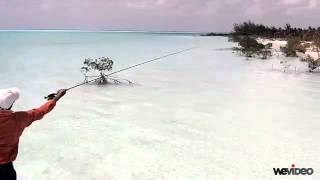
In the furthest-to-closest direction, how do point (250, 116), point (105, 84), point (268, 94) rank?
point (105, 84) → point (268, 94) → point (250, 116)

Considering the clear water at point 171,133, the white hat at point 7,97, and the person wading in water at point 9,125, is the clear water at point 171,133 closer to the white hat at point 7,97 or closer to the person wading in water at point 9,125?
the person wading in water at point 9,125

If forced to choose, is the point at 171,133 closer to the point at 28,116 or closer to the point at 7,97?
the point at 28,116

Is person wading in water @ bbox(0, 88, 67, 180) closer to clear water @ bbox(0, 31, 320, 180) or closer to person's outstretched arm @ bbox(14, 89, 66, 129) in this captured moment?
person's outstretched arm @ bbox(14, 89, 66, 129)

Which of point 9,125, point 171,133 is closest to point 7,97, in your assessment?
point 9,125

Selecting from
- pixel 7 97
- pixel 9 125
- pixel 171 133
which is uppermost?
pixel 7 97

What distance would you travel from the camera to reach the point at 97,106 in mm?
11664

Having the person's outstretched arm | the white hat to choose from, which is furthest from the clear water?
the white hat

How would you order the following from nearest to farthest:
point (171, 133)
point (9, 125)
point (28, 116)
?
point (9, 125) < point (28, 116) < point (171, 133)

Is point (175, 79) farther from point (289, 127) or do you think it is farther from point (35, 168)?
point (35, 168)

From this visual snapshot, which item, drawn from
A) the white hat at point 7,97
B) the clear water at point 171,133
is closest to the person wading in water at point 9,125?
the white hat at point 7,97

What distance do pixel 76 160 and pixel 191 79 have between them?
12.3m

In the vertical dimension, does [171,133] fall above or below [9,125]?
below

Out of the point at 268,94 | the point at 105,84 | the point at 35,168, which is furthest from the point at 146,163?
the point at 105,84

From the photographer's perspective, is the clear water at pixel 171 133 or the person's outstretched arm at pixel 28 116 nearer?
the person's outstretched arm at pixel 28 116
